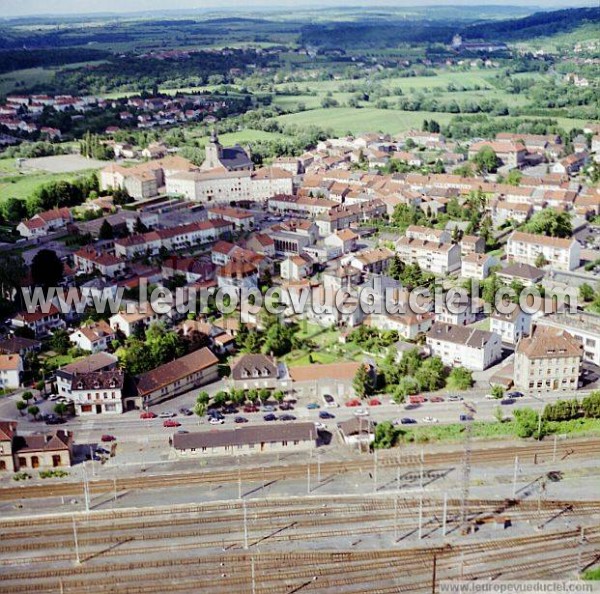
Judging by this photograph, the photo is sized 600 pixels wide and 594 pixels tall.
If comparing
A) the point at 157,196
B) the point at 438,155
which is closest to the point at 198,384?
the point at 157,196

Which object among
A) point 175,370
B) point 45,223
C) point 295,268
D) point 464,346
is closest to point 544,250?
point 295,268

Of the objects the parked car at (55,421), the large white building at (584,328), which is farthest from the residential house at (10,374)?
the large white building at (584,328)

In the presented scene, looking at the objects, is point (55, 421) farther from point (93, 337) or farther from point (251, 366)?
point (251, 366)

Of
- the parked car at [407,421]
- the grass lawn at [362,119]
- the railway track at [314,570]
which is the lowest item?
the railway track at [314,570]

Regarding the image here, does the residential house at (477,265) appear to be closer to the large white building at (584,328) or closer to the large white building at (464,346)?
the large white building at (584,328)

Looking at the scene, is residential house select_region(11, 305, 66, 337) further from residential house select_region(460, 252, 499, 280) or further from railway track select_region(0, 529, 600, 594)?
residential house select_region(460, 252, 499, 280)

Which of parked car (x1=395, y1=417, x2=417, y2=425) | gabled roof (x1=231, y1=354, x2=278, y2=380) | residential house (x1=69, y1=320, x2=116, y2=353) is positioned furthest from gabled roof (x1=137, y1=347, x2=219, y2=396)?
parked car (x1=395, y1=417, x2=417, y2=425)

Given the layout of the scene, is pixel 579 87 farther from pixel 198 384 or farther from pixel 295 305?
pixel 198 384
